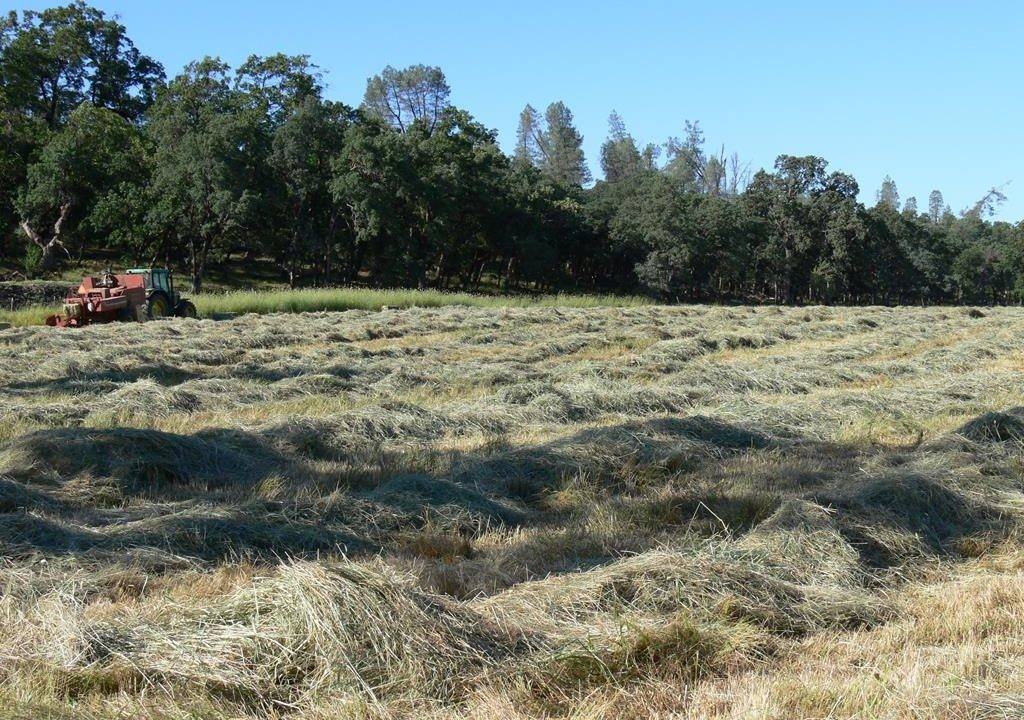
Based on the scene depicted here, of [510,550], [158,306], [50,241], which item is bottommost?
[510,550]

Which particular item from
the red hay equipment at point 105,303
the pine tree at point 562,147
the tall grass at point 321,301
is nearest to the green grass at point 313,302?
the tall grass at point 321,301

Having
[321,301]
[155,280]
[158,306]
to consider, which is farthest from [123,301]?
[321,301]

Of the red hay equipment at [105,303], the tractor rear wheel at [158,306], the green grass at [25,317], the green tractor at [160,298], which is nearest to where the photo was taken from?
the red hay equipment at [105,303]

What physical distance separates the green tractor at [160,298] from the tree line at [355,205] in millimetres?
17777

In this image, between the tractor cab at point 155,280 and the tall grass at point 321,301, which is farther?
the tall grass at point 321,301

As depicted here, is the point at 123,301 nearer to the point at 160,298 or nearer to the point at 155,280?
the point at 160,298

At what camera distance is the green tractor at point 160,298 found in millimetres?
23875

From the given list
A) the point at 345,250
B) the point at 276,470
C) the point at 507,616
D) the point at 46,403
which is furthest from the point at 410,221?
the point at 507,616

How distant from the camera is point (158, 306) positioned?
24.1 metres

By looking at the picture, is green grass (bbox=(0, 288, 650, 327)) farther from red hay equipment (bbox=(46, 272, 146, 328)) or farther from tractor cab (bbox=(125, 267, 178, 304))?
red hay equipment (bbox=(46, 272, 146, 328))

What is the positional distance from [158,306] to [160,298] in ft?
1.03

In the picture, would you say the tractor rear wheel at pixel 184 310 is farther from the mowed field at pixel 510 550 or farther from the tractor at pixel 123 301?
the mowed field at pixel 510 550

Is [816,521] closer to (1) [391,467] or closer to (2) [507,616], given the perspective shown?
(2) [507,616]

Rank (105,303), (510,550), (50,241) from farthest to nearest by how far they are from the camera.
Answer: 1. (50,241)
2. (105,303)
3. (510,550)
